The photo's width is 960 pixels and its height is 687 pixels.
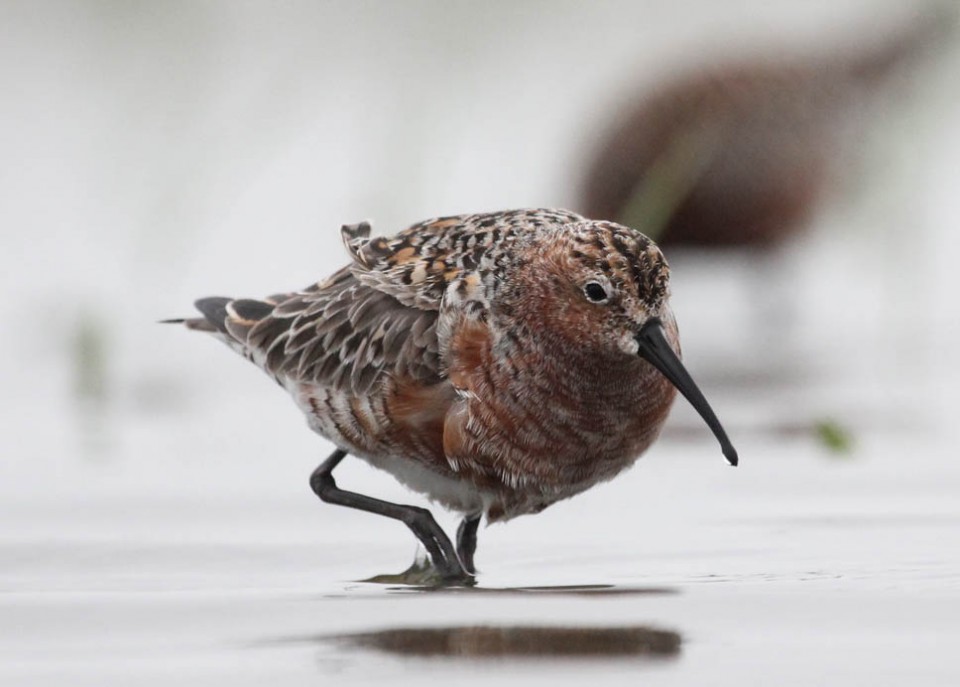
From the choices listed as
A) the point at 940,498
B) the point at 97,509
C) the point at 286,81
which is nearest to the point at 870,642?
the point at 940,498

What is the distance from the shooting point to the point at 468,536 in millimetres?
6062

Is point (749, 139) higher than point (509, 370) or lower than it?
higher

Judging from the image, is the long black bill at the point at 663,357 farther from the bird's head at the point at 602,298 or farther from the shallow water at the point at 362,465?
the shallow water at the point at 362,465

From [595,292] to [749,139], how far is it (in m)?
5.12

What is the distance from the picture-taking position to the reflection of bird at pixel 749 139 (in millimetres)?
10359

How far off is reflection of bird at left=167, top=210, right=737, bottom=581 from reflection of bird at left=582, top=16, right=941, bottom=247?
4334 mm

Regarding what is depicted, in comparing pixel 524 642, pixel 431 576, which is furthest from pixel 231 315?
pixel 524 642

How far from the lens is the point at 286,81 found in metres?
9.05

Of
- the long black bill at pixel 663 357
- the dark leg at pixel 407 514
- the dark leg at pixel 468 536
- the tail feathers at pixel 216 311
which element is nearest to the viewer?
the long black bill at pixel 663 357

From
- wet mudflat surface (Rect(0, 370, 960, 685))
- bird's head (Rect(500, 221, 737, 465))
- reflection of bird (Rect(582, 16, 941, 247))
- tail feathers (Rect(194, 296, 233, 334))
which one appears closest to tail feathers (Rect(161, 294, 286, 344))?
tail feathers (Rect(194, 296, 233, 334))

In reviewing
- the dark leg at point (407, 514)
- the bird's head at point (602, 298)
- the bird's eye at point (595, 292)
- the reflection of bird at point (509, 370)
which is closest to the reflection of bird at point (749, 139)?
the dark leg at point (407, 514)

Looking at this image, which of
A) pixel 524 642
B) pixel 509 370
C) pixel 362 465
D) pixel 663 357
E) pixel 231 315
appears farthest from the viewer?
pixel 362 465

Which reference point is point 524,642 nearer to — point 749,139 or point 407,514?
point 407,514

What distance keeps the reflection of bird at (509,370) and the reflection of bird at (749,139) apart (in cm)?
433
